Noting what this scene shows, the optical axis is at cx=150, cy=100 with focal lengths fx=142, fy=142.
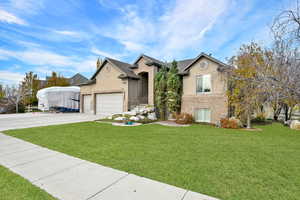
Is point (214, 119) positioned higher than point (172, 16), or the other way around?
point (172, 16)

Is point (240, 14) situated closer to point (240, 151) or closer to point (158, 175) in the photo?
point (240, 151)

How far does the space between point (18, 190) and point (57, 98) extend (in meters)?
21.9

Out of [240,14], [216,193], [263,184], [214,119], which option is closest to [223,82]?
[214,119]

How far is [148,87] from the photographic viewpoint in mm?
15641

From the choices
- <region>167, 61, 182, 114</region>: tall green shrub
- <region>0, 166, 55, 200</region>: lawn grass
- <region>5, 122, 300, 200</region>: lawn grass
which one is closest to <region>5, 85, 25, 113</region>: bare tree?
<region>5, 122, 300, 200</region>: lawn grass

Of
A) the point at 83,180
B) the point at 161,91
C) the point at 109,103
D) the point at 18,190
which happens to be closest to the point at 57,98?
the point at 109,103

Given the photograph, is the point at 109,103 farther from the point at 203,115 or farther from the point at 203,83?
the point at 203,83

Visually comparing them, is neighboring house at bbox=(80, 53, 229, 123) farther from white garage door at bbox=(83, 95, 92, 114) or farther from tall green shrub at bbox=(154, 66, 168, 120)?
tall green shrub at bbox=(154, 66, 168, 120)

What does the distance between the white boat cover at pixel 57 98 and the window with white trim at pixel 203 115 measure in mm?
18699

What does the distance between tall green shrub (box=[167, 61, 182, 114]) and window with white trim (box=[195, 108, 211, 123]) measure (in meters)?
2.00

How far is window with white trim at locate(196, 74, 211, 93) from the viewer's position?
42.2 ft

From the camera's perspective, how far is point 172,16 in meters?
11.4

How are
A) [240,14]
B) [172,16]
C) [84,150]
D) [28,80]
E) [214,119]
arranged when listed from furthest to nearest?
[28,80] → [214,119] → [172,16] → [240,14] → [84,150]

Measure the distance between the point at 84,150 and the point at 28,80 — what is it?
3402 cm
